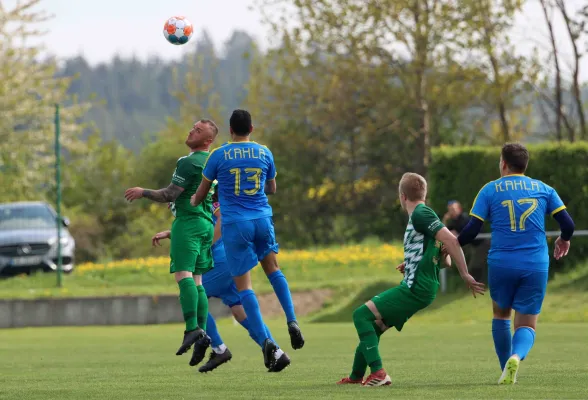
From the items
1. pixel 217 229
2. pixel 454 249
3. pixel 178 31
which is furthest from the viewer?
pixel 178 31

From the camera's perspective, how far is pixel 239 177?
1000 cm

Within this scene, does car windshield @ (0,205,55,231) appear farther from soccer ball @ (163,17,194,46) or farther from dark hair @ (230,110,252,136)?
dark hair @ (230,110,252,136)

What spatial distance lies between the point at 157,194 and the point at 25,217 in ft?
58.3

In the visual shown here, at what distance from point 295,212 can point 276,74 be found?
601 centimetres

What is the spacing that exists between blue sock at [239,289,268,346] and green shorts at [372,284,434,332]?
1.46 m

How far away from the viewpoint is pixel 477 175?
82.2 feet

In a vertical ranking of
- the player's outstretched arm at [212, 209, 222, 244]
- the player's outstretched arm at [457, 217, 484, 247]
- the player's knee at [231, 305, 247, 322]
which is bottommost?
the player's knee at [231, 305, 247, 322]

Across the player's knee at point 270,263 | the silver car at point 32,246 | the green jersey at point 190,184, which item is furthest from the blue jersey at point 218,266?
the silver car at point 32,246

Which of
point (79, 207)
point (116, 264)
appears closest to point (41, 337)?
point (116, 264)

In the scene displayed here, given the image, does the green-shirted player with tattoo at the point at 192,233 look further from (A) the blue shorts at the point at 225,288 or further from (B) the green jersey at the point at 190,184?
(A) the blue shorts at the point at 225,288

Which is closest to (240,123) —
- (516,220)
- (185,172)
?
(185,172)

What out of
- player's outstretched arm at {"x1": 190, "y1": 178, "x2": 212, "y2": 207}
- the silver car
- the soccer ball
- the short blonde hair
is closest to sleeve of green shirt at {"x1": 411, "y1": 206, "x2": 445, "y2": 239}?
the short blonde hair

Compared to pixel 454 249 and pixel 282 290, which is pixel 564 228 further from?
pixel 282 290

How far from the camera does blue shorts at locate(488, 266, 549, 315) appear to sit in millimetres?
8734
